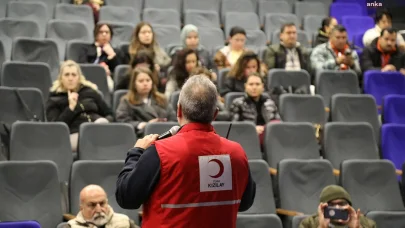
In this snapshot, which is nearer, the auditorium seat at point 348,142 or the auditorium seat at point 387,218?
the auditorium seat at point 387,218

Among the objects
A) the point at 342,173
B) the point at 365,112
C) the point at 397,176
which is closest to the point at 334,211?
the point at 342,173

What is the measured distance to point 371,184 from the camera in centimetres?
435

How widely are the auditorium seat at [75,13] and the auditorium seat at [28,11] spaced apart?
0.12 m

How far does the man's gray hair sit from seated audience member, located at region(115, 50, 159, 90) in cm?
299

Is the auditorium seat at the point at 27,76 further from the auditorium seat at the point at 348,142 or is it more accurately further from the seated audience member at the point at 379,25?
the seated audience member at the point at 379,25

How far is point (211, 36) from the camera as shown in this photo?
21.1ft

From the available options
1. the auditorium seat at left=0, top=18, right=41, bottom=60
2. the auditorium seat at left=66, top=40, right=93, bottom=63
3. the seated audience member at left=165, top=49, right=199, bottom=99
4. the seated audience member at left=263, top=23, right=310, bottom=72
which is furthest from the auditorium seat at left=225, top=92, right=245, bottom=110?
the auditorium seat at left=0, top=18, right=41, bottom=60

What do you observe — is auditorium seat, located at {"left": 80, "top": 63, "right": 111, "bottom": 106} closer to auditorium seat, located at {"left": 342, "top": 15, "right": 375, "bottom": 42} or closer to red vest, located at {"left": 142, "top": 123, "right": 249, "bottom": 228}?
auditorium seat, located at {"left": 342, "top": 15, "right": 375, "bottom": 42}

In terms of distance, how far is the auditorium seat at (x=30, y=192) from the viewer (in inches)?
151

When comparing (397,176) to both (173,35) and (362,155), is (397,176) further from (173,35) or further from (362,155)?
(173,35)

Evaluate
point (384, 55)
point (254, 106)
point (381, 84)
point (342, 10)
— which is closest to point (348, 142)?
point (254, 106)

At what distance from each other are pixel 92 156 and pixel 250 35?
2630 mm

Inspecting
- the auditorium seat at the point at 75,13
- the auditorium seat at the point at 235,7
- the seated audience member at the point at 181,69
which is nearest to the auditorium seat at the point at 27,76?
the seated audience member at the point at 181,69

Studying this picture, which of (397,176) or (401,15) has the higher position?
(401,15)
